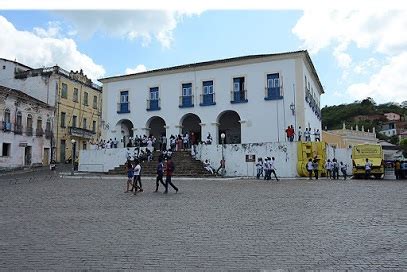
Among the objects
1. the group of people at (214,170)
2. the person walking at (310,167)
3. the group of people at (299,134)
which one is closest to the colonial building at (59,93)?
the group of people at (214,170)

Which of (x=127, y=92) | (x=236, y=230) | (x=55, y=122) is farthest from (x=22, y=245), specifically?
(x=55, y=122)

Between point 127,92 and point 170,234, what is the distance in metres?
29.9

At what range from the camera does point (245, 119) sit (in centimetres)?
3152

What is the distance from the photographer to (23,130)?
3778 centimetres

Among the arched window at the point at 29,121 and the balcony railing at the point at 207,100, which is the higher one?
the balcony railing at the point at 207,100

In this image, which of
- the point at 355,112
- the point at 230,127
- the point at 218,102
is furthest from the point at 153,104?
the point at 355,112

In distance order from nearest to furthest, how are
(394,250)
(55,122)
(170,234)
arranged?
1. (394,250)
2. (170,234)
3. (55,122)

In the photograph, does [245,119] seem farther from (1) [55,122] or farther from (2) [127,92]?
(1) [55,122]

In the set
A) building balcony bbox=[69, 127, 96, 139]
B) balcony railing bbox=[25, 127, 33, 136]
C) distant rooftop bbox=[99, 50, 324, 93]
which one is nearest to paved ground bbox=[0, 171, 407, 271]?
distant rooftop bbox=[99, 50, 324, 93]

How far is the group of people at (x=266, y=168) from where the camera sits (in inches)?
949

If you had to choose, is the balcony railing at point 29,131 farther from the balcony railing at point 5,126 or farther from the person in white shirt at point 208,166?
the person in white shirt at point 208,166

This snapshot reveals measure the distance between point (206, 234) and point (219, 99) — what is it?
82.8 ft

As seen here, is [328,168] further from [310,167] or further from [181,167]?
[181,167]

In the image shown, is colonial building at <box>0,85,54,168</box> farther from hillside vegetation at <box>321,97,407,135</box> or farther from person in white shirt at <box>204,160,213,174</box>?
hillside vegetation at <box>321,97,407,135</box>
